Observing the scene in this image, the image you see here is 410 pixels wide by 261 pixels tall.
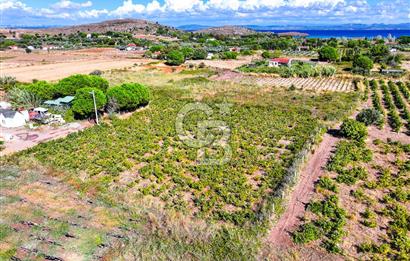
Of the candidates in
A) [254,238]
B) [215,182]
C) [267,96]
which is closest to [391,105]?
[267,96]

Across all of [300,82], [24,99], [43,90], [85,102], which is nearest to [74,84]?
[43,90]

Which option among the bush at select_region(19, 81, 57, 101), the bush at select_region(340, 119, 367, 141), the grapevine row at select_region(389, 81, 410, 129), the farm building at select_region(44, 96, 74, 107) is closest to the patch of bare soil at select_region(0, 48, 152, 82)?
the bush at select_region(19, 81, 57, 101)

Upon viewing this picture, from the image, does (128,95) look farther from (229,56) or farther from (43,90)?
(229,56)

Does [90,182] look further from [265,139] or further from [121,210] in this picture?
[265,139]

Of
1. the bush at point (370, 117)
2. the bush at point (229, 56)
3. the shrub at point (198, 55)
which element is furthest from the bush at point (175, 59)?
the bush at point (370, 117)

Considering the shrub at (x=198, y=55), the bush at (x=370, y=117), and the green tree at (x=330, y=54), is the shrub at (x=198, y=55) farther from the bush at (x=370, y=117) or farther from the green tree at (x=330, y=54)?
the bush at (x=370, y=117)

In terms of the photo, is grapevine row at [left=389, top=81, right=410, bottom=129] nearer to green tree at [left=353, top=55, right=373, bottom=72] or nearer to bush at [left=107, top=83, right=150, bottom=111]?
green tree at [left=353, top=55, right=373, bottom=72]
